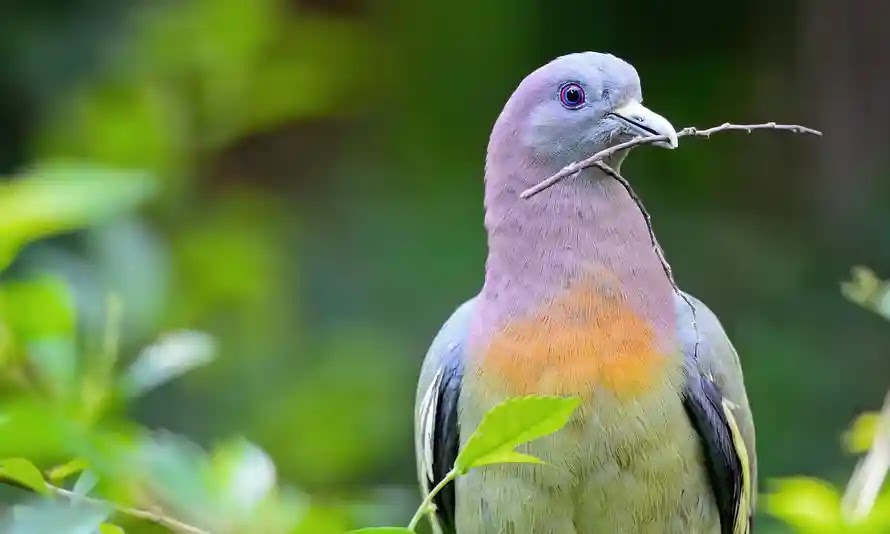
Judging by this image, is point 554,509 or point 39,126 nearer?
point 554,509

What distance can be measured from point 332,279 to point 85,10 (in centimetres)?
91

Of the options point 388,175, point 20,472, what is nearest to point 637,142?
point 20,472

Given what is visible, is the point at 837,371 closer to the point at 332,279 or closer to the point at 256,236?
the point at 332,279

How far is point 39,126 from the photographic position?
108 inches

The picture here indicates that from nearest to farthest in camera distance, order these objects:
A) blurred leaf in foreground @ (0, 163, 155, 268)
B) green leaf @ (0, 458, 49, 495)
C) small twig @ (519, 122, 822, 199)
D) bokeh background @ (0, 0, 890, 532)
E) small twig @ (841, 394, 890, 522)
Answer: green leaf @ (0, 458, 49, 495) < blurred leaf in foreground @ (0, 163, 155, 268) < small twig @ (519, 122, 822, 199) < small twig @ (841, 394, 890, 522) < bokeh background @ (0, 0, 890, 532)

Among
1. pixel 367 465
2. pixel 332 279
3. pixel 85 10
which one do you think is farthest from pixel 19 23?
pixel 367 465

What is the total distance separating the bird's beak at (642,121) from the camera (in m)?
1.43

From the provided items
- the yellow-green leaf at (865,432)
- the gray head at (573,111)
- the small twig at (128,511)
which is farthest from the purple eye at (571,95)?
the small twig at (128,511)

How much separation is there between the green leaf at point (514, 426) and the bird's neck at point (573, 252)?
21.0 inches

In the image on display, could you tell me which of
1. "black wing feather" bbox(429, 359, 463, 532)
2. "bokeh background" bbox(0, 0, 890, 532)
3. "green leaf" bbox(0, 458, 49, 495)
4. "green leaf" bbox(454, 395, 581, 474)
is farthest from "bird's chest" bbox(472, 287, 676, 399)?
"bokeh background" bbox(0, 0, 890, 532)

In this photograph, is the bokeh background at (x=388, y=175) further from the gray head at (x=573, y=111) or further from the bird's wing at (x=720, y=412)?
the gray head at (x=573, y=111)

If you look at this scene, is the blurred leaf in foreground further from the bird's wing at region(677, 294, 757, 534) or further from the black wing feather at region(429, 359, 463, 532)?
the bird's wing at region(677, 294, 757, 534)

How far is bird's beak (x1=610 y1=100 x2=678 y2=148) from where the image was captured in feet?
4.69

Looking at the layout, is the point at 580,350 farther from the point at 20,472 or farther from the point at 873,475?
the point at 20,472
